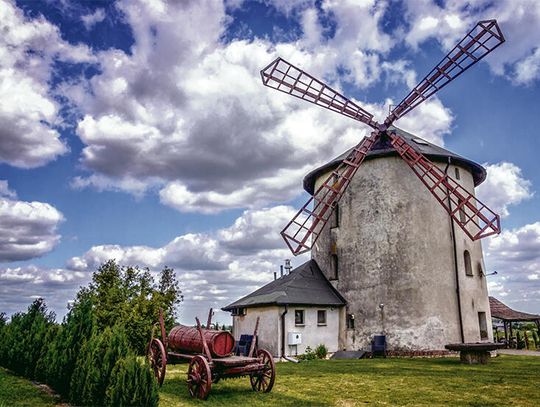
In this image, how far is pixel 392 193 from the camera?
2239cm

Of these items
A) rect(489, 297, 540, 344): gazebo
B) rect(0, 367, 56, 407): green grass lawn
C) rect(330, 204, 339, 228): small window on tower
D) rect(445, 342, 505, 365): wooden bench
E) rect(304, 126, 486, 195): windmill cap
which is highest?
rect(304, 126, 486, 195): windmill cap

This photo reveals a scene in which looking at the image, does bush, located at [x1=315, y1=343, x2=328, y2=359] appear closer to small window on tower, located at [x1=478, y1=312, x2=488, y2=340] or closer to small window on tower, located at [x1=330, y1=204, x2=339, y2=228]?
small window on tower, located at [x1=330, y1=204, x2=339, y2=228]

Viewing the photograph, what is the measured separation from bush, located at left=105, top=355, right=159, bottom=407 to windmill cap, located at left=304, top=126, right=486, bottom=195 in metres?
18.4

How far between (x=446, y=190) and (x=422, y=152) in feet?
7.47

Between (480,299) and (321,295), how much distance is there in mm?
8164

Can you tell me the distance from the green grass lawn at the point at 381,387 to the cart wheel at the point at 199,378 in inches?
7.9

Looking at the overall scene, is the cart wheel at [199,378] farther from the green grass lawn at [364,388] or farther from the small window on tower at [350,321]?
the small window on tower at [350,321]

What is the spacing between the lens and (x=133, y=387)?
683 centimetres

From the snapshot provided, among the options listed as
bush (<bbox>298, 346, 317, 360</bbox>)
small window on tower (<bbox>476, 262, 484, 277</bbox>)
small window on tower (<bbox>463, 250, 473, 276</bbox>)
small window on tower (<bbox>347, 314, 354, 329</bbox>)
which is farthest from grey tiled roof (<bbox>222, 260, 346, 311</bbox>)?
small window on tower (<bbox>476, 262, 484, 277</bbox>)

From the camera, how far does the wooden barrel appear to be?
34.9 ft

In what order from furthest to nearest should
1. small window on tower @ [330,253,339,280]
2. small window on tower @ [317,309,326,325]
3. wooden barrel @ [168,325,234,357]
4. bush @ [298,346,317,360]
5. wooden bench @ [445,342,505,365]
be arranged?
small window on tower @ [330,253,339,280] → small window on tower @ [317,309,326,325] → bush @ [298,346,317,360] → wooden bench @ [445,342,505,365] → wooden barrel @ [168,325,234,357]

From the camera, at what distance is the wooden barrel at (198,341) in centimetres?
1064

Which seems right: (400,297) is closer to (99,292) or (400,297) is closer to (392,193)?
(392,193)

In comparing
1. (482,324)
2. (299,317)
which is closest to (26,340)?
(299,317)
